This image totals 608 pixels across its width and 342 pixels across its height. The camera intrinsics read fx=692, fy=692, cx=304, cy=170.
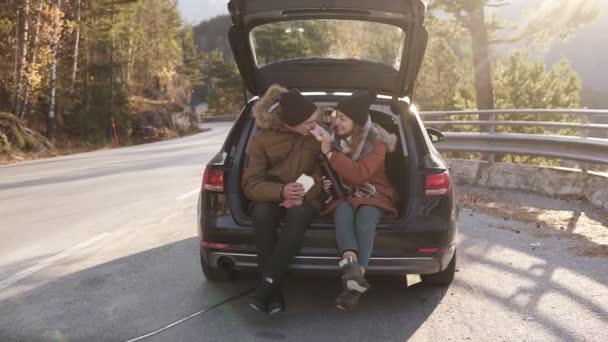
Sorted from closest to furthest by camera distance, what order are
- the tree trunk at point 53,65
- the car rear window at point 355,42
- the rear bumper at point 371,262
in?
the rear bumper at point 371,262 → the car rear window at point 355,42 → the tree trunk at point 53,65

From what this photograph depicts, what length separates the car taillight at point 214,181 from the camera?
514cm

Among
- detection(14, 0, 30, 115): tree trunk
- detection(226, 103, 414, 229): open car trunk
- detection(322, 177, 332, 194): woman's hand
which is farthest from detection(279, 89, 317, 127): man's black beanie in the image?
detection(14, 0, 30, 115): tree trunk

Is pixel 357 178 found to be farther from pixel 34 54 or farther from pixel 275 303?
pixel 34 54

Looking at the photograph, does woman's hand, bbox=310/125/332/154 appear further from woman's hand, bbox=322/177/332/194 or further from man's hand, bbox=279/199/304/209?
man's hand, bbox=279/199/304/209

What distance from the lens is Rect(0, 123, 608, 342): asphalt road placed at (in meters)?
4.39

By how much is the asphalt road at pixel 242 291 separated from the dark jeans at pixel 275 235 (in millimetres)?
364

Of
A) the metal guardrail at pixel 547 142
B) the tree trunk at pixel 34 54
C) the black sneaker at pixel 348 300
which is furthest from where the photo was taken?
the tree trunk at pixel 34 54

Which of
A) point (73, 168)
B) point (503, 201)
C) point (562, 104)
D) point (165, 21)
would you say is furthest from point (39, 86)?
point (562, 104)

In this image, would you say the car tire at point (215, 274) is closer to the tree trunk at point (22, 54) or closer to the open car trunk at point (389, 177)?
the open car trunk at point (389, 177)

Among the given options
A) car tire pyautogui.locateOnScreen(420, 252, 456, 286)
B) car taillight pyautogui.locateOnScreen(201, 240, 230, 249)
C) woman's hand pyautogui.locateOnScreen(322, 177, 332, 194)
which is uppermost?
woman's hand pyautogui.locateOnScreen(322, 177, 332, 194)

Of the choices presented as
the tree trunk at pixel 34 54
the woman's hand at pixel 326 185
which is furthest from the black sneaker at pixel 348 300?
the tree trunk at pixel 34 54

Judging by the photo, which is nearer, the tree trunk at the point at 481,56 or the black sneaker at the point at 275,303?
the black sneaker at the point at 275,303

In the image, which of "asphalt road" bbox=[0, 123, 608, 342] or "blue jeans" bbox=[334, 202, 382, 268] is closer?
"asphalt road" bbox=[0, 123, 608, 342]

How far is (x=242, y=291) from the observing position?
5410 millimetres
